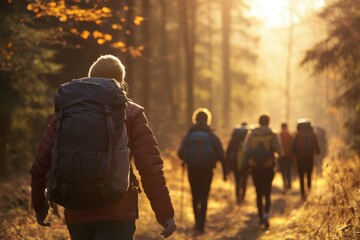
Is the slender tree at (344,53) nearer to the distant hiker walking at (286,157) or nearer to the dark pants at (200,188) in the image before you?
the distant hiker walking at (286,157)

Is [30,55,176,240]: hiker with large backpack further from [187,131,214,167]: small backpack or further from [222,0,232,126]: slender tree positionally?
[222,0,232,126]: slender tree

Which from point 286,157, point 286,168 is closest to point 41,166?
point 286,157

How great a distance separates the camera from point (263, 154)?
11633 millimetres

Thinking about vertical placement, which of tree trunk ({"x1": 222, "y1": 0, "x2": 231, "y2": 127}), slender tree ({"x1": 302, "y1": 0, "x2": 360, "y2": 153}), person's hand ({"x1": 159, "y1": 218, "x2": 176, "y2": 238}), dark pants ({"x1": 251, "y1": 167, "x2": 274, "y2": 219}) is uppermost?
tree trunk ({"x1": 222, "y1": 0, "x2": 231, "y2": 127})

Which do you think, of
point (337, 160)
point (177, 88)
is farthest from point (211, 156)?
point (177, 88)

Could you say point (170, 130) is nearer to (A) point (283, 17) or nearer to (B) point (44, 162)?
(A) point (283, 17)

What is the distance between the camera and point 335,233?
7402mm

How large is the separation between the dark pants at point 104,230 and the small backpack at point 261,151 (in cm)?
769

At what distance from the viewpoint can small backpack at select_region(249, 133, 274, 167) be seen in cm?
1162

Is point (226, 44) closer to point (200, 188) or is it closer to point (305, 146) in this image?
point (305, 146)

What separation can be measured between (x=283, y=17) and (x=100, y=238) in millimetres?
44678

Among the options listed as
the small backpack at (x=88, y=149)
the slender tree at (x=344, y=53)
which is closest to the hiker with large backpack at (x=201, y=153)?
the slender tree at (x=344, y=53)

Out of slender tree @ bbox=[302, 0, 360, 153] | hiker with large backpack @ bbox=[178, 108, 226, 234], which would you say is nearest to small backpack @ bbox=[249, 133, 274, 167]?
hiker with large backpack @ bbox=[178, 108, 226, 234]

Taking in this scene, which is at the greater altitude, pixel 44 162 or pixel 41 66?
pixel 41 66
